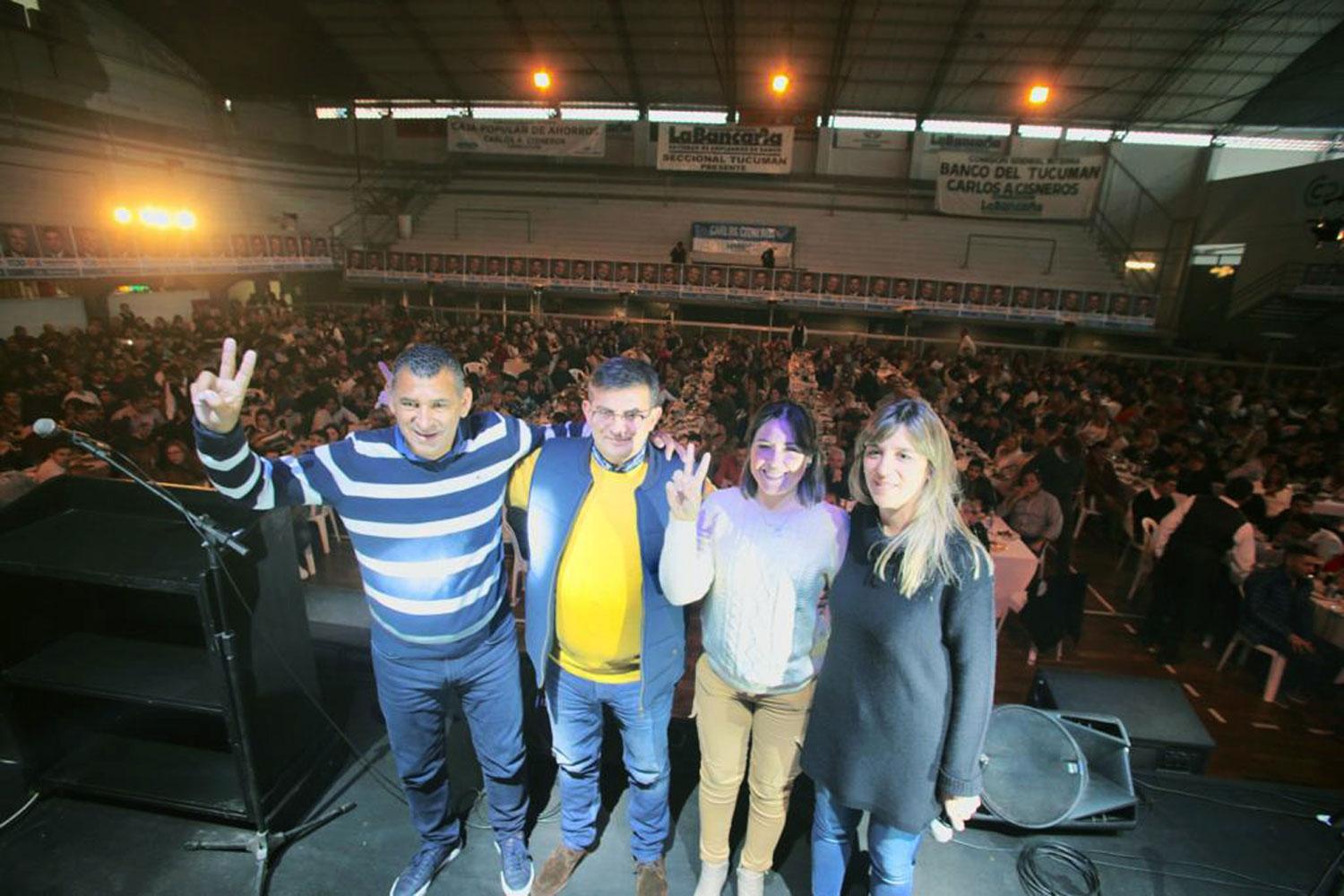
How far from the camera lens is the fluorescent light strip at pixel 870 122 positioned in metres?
21.7

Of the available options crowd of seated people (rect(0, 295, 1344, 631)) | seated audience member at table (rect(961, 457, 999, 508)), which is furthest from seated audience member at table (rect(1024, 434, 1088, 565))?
seated audience member at table (rect(961, 457, 999, 508))

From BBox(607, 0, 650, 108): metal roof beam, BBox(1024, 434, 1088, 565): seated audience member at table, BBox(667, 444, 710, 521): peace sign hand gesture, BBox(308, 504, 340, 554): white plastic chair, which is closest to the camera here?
BBox(667, 444, 710, 521): peace sign hand gesture

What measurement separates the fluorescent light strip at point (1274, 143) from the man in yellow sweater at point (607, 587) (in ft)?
87.7

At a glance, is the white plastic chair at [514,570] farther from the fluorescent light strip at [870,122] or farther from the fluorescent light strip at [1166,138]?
the fluorescent light strip at [1166,138]

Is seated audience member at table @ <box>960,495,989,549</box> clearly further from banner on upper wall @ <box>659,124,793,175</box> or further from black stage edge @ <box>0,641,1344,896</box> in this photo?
banner on upper wall @ <box>659,124,793,175</box>

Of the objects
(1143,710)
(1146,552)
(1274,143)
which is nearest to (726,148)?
(1274,143)

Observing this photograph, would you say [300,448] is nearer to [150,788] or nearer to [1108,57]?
[150,788]

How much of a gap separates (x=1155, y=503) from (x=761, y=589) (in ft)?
18.4

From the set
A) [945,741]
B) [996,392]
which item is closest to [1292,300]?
[996,392]

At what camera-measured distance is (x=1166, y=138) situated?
20.6 metres

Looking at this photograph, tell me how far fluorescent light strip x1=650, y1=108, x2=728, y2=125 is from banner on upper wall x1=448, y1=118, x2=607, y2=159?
3.40 metres

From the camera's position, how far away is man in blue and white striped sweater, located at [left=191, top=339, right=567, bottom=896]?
1.97m

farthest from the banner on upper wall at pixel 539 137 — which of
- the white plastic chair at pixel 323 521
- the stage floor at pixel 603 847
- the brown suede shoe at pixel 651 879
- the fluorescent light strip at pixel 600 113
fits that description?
the brown suede shoe at pixel 651 879

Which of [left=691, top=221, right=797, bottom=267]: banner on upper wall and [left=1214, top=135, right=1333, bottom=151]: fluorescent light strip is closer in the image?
[left=1214, top=135, right=1333, bottom=151]: fluorescent light strip
